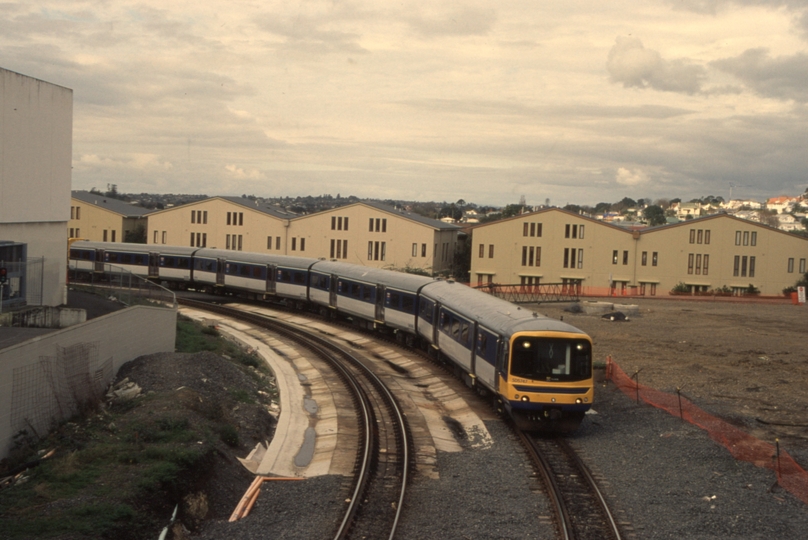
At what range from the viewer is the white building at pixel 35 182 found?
2275 cm

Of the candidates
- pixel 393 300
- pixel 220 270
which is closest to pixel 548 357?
pixel 393 300

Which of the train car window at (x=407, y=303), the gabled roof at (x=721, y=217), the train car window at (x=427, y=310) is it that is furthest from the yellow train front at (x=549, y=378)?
the gabled roof at (x=721, y=217)

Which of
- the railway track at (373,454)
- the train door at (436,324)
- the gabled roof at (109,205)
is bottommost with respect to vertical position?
the railway track at (373,454)

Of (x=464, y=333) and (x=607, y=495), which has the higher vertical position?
(x=464, y=333)

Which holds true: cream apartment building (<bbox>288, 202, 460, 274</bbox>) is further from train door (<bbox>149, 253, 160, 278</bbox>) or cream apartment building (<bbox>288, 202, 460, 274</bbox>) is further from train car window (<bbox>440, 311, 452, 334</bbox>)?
train car window (<bbox>440, 311, 452, 334</bbox>)

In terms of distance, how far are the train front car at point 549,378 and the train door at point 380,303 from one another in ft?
50.3

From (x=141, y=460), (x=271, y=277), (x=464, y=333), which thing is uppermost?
(x=271, y=277)

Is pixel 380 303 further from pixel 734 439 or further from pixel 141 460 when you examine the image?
pixel 141 460

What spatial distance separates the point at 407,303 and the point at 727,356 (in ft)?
41.9

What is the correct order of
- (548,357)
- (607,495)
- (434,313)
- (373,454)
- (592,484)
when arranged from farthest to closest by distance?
(434,313), (548,357), (373,454), (592,484), (607,495)

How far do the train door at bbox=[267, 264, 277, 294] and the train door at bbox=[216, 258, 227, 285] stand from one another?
13.9 ft

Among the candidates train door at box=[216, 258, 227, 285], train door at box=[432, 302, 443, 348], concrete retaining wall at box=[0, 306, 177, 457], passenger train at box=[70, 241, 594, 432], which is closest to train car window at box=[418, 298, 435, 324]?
passenger train at box=[70, 241, 594, 432]

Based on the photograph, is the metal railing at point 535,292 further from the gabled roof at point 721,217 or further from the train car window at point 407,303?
the train car window at point 407,303

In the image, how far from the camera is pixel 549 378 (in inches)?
683
